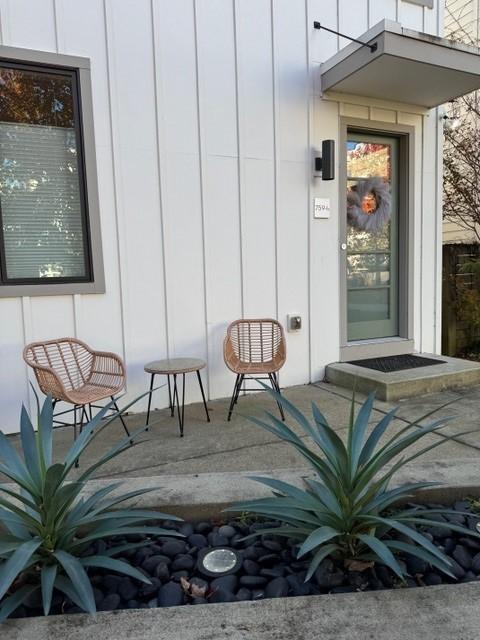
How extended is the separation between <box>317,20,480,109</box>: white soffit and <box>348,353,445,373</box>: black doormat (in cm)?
235

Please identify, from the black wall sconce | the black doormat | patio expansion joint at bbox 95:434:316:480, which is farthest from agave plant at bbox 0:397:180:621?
the black wall sconce

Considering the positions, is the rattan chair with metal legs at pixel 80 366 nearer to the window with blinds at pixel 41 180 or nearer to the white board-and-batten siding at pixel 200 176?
the white board-and-batten siding at pixel 200 176

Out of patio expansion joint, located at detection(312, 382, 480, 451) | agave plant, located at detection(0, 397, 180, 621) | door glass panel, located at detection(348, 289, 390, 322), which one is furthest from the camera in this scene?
door glass panel, located at detection(348, 289, 390, 322)

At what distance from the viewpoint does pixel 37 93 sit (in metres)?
2.91

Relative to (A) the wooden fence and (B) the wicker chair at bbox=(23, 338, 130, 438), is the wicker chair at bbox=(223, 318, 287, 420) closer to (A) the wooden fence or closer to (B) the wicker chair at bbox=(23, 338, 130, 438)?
(B) the wicker chair at bbox=(23, 338, 130, 438)

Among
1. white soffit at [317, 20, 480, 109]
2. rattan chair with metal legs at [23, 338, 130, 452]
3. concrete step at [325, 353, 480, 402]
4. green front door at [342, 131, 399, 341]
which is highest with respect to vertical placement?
white soffit at [317, 20, 480, 109]

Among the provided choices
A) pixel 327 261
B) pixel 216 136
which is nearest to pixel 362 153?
pixel 327 261

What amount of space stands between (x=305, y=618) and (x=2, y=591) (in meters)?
0.78

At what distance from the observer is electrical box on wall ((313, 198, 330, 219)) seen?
3807 millimetres

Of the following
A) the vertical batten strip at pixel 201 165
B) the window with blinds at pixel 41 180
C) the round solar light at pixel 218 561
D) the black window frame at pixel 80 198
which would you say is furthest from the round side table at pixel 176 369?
the round solar light at pixel 218 561

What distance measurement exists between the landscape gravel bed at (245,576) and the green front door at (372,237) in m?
2.85

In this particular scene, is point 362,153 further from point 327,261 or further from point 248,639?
point 248,639

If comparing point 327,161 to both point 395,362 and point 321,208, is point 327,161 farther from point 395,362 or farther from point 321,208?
point 395,362

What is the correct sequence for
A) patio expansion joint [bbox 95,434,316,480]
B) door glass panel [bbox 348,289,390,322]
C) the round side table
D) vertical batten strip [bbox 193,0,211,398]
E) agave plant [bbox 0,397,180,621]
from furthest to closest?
1. door glass panel [bbox 348,289,390,322]
2. vertical batten strip [bbox 193,0,211,398]
3. the round side table
4. patio expansion joint [bbox 95,434,316,480]
5. agave plant [bbox 0,397,180,621]
